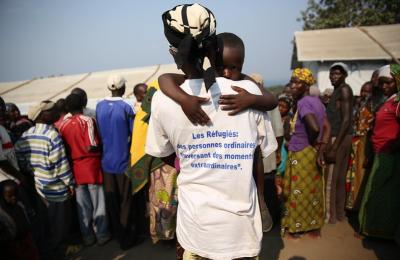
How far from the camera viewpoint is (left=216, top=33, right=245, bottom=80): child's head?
1.40m

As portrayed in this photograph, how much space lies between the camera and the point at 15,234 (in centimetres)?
258

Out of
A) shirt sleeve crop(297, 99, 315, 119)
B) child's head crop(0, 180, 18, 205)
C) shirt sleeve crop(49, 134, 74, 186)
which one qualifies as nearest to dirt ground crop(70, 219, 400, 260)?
shirt sleeve crop(49, 134, 74, 186)

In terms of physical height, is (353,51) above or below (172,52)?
below

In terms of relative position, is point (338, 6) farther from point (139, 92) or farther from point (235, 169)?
point (235, 169)

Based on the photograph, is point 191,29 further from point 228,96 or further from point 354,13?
point 354,13

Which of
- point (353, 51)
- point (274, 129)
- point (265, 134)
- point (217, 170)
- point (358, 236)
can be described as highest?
point (265, 134)

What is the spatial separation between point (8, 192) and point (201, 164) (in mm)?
2148

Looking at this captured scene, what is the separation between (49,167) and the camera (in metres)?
3.19

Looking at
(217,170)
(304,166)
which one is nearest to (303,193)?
(304,166)

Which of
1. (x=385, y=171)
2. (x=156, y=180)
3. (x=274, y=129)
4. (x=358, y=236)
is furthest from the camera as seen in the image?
(x=358, y=236)

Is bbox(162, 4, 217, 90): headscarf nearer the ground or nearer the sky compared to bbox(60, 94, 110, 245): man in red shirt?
nearer the sky

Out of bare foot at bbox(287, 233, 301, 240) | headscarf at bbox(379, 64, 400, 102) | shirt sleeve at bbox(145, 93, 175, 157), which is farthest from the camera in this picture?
bare foot at bbox(287, 233, 301, 240)

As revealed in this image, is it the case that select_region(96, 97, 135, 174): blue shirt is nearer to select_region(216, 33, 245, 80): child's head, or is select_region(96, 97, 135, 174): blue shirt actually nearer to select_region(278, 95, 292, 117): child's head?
select_region(278, 95, 292, 117): child's head

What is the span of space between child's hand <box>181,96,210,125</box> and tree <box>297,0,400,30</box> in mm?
20238
